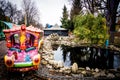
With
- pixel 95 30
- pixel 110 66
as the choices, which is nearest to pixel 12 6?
pixel 95 30

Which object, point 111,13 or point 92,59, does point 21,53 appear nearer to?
point 92,59

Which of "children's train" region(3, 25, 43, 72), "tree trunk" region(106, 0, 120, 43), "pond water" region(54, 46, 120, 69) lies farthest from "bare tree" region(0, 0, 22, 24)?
"children's train" region(3, 25, 43, 72)

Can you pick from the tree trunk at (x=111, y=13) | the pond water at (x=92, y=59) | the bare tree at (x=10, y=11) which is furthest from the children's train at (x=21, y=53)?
the bare tree at (x=10, y=11)

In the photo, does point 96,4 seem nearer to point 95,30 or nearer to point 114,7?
point 114,7

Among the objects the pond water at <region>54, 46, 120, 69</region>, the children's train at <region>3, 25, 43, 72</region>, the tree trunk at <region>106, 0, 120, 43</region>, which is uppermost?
the tree trunk at <region>106, 0, 120, 43</region>

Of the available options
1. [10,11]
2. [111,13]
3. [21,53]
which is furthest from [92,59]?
[10,11]

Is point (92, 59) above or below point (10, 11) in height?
below

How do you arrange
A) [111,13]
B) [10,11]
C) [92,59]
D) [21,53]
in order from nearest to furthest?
[21,53], [92,59], [111,13], [10,11]

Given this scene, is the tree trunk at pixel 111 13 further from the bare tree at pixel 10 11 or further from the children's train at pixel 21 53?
the bare tree at pixel 10 11

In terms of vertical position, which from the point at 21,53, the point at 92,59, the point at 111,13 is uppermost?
the point at 111,13

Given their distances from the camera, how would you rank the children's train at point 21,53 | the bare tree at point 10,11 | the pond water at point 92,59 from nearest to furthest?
the children's train at point 21,53
the pond water at point 92,59
the bare tree at point 10,11

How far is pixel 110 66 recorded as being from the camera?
14.7 m

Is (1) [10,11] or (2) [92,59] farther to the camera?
(1) [10,11]

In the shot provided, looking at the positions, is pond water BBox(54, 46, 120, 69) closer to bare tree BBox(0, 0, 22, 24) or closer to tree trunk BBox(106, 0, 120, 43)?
tree trunk BBox(106, 0, 120, 43)
